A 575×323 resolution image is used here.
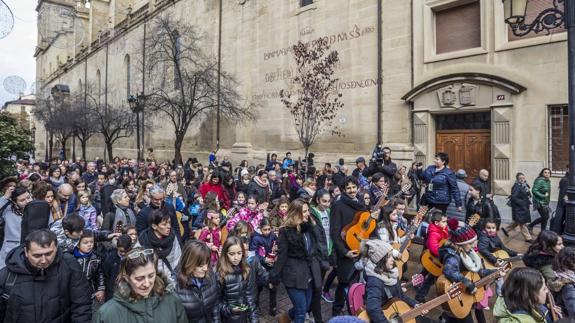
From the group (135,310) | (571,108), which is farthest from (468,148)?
(135,310)

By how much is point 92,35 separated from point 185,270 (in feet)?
164

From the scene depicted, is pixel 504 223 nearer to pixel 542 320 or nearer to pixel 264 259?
pixel 264 259

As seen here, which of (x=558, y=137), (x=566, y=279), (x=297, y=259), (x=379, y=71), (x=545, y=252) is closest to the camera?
(x=566, y=279)

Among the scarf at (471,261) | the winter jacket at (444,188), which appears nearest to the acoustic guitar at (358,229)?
the scarf at (471,261)

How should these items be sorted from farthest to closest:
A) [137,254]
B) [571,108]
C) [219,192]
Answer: [219,192] → [571,108] → [137,254]

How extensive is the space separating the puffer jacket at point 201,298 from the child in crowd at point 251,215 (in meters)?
2.55

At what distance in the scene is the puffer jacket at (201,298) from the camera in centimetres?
302

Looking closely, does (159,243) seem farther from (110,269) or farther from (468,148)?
(468,148)

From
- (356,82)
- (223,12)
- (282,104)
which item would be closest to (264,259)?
(356,82)

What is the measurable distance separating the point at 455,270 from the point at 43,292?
408 centimetres

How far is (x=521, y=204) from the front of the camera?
29.3 ft

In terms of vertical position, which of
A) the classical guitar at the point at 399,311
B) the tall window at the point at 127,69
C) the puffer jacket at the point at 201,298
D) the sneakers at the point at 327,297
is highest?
the tall window at the point at 127,69

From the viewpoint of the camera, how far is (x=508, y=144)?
449 inches

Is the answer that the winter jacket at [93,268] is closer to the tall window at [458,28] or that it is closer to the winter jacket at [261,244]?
the winter jacket at [261,244]
